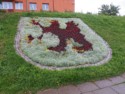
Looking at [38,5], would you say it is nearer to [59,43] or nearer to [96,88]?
[59,43]

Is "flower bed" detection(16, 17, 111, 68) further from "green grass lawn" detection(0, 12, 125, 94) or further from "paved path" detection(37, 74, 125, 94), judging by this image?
"paved path" detection(37, 74, 125, 94)

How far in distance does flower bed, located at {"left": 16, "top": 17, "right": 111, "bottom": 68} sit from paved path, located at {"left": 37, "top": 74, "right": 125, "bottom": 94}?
1.08m

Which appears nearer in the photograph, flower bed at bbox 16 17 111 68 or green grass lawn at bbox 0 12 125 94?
green grass lawn at bbox 0 12 125 94

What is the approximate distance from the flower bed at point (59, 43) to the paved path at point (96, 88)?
1.08 m

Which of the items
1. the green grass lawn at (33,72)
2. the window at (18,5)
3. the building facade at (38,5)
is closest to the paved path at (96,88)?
the green grass lawn at (33,72)

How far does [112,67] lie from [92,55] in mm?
874

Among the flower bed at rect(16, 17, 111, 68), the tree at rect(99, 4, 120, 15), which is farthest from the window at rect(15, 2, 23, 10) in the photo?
the flower bed at rect(16, 17, 111, 68)

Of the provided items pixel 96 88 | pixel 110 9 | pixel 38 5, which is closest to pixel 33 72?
pixel 96 88

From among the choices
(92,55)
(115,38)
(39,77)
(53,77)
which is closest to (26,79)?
(39,77)

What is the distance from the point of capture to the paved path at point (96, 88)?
515 centimetres

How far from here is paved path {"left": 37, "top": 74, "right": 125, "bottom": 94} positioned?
5152 millimetres

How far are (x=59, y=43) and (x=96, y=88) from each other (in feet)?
9.65

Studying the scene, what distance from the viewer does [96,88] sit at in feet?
17.6

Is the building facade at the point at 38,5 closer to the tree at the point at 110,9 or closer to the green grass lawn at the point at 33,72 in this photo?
the tree at the point at 110,9
